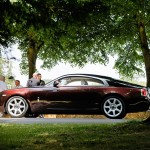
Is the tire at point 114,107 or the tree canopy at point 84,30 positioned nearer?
the tree canopy at point 84,30

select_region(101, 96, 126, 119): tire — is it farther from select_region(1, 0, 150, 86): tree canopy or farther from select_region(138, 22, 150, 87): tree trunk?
select_region(138, 22, 150, 87): tree trunk

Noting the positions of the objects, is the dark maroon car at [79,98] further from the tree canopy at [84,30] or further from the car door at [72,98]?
the tree canopy at [84,30]

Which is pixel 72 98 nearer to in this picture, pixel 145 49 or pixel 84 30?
pixel 145 49

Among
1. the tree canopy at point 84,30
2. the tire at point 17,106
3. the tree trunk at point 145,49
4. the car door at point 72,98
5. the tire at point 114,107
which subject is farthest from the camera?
the tree trunk at point 145,49

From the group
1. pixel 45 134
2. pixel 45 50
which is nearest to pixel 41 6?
pixel 45 134

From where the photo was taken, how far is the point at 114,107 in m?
14.4

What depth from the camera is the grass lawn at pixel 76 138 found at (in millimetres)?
7664

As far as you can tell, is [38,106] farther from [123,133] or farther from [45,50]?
[45,50]

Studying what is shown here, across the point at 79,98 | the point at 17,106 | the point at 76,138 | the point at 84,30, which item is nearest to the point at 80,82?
the point at 79,98

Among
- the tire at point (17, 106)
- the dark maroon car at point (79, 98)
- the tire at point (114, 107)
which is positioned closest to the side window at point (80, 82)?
the dark maroon car at point (79, 98)

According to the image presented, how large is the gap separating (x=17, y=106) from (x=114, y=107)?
3.16m

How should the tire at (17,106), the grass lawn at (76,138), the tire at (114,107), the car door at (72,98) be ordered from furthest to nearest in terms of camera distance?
the tire at (17,106) < the car door at (72,98) < the tire at (114,107) < the grass lawn at (76,138)

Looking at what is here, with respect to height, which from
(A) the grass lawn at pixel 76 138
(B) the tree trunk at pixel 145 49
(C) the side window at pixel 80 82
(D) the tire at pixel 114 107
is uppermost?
(B) the tree trunk at pixel 145 49

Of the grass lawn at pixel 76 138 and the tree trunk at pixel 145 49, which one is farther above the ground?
the tree trunk at pixel 145 49
